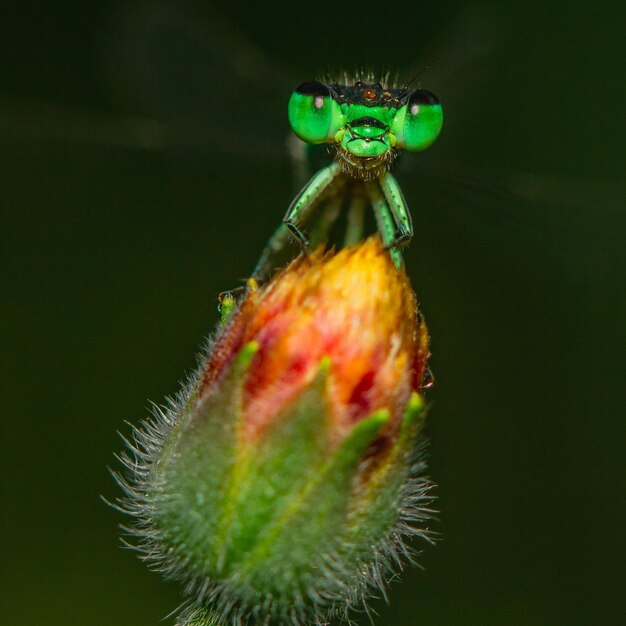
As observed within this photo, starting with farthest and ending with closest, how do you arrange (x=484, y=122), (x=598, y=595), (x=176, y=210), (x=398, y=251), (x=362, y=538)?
(x=484, y=122) → (x=176, y=210) → (x=598, y=595) → (x=398, y=251) → (x=362, y=538)

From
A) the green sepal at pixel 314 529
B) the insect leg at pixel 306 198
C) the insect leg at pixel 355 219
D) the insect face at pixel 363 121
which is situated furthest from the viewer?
the insect leg at pixel 355 219

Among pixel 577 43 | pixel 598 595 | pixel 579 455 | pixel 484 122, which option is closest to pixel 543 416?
pixel 579 455

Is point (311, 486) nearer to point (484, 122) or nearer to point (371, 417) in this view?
point (371, 417)

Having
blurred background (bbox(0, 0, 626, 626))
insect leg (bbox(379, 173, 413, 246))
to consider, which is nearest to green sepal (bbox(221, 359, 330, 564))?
insect leg (bbox(379, 173, 413, 246))

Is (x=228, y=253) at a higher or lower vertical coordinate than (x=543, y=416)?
higher

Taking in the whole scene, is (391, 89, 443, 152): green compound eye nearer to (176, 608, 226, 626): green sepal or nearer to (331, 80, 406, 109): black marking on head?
(331, 80, 406, 109): black marking on head

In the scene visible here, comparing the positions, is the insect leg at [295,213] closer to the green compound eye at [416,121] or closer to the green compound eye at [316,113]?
the green compound eye at [316,113]

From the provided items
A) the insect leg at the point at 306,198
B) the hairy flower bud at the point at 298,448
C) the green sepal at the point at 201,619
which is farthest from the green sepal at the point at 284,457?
the insect leg at the point at 306,198
